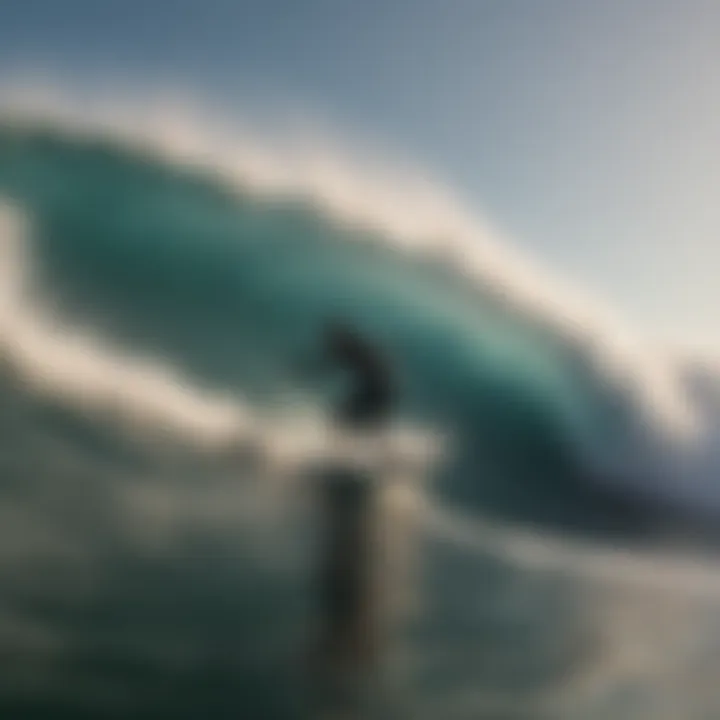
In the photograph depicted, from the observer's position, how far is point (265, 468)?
48.3 inches

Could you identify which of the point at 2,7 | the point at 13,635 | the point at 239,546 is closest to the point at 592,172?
the point at 239,546

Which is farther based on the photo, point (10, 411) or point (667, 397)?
point (667, 397)

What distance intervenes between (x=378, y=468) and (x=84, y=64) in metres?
0.62

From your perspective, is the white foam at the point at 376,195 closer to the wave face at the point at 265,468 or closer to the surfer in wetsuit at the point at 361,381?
the wave face at the point at 265,468

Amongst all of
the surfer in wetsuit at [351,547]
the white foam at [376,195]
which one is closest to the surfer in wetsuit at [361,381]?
the surfer in wetsuit at [351,547]

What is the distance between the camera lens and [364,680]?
1191 millimetres

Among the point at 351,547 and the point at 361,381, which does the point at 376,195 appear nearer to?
the point at 361,381

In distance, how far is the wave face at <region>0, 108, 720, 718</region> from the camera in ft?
3.85

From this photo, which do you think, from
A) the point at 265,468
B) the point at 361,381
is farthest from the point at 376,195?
the point at 265,468

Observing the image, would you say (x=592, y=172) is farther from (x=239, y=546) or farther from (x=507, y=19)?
(x=239, y=546)

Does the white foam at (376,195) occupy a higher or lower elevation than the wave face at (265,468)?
higher

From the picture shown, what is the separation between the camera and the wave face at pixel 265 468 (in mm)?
1175

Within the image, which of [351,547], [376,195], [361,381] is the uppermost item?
[376,195]

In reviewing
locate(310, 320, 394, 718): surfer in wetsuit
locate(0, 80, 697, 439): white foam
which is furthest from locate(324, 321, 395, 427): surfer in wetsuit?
locate(0, 80, 697, 439): white foam
